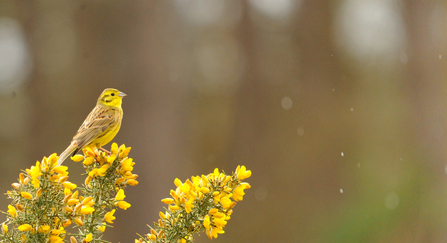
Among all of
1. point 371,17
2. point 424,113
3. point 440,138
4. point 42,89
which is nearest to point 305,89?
point 371,17

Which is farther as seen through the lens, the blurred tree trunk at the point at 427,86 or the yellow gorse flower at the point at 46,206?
the blurred tree trunk at the point at 427,86

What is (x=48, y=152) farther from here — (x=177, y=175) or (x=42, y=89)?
(x=177, y=175)

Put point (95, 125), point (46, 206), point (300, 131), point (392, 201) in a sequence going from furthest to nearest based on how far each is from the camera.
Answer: point (300, 131)
point (392, 201)
point (95, 125)
point (46, 206)

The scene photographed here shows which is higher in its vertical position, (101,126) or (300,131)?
(300,131)

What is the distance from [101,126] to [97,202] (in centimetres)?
20

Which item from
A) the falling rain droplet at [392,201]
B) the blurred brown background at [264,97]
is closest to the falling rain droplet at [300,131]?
the blurred brown background at [264,97]

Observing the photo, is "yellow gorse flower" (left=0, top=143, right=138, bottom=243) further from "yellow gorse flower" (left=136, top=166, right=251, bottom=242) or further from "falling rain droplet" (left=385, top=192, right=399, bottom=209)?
"falling rain droplet" (left=385, top=192, right=399, bottom=209)

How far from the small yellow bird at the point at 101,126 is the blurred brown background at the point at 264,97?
0.93 metres

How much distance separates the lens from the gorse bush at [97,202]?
1.12 feet

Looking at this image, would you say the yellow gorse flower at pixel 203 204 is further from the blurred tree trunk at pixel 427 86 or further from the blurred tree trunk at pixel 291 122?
the blurred tree trunk at pixel 427 86

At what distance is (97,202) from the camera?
0.40m

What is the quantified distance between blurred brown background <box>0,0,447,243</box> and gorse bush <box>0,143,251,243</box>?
3.81 feet

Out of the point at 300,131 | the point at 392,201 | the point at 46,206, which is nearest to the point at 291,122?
the point at 300,131

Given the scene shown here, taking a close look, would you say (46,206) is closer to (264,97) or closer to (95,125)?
(95,125)
